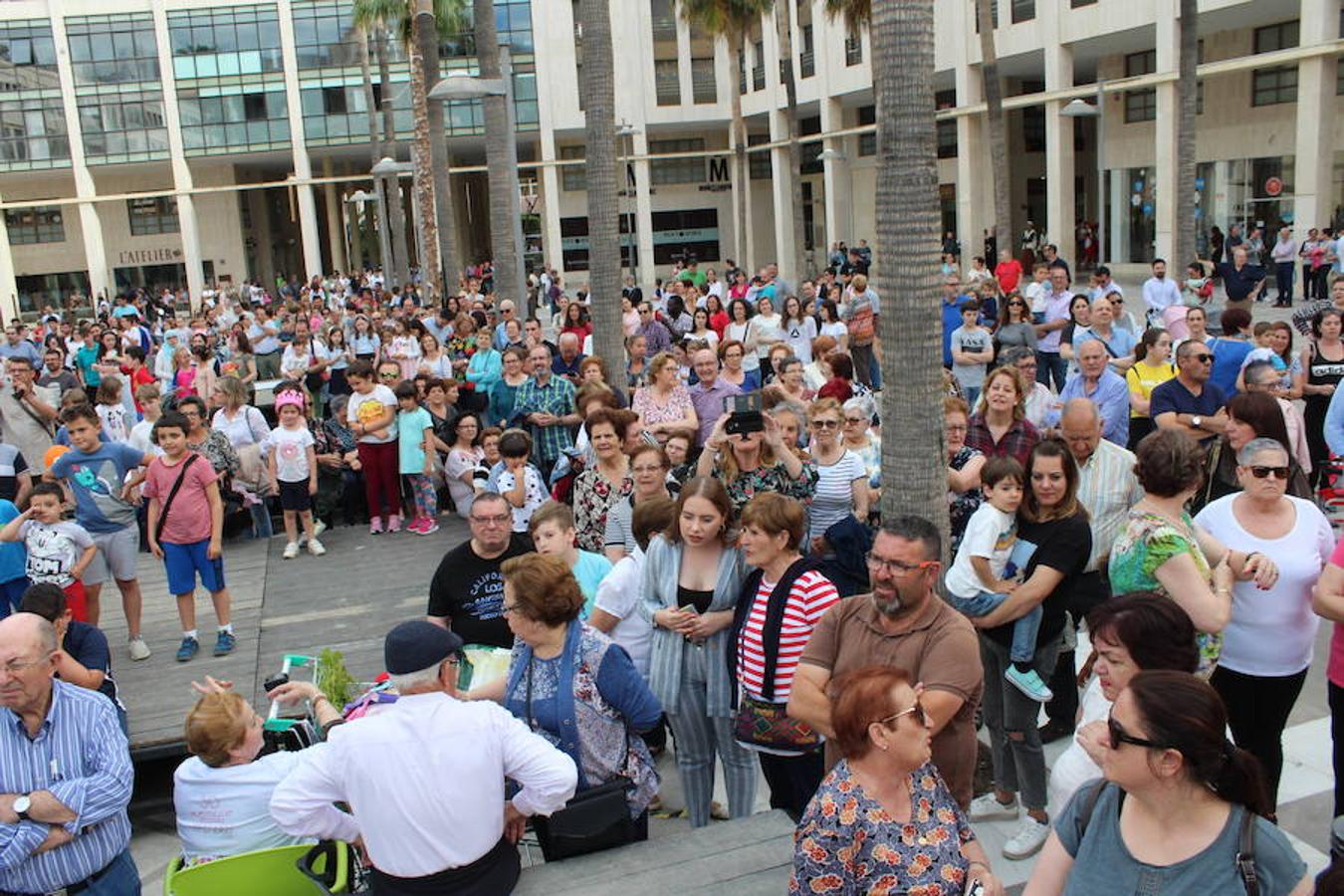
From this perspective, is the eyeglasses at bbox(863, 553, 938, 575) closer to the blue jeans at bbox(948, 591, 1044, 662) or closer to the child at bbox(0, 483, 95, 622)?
the blue jeans at bbox(948, 591, 1044, 662)

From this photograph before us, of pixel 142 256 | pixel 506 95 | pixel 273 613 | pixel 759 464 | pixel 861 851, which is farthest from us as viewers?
pixel 142 256

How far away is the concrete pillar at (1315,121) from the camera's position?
25078mm

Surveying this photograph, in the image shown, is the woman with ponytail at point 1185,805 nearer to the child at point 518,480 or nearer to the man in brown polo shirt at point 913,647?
the man in brown polo shirt at point 913,647

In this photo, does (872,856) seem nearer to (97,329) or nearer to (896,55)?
(896,55)

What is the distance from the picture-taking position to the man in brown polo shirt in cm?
380

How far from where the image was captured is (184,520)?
7.91 metres

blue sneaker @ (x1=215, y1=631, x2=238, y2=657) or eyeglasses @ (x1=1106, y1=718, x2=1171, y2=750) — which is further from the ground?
eyeglasses @ (x1=1106, y1=718, x2=1171, y2=750)

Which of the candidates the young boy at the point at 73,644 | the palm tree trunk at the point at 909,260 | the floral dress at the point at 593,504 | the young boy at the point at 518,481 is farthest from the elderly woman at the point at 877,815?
the young boy at the point at 518,481

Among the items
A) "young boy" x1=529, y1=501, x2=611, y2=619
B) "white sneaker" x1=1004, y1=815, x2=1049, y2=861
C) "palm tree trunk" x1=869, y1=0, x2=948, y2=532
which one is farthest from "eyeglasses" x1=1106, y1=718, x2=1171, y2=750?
"palm tree trunk" x1=869, y1=0, x2=948, y2=532

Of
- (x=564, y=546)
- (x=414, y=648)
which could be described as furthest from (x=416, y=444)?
(x=414, y=648)

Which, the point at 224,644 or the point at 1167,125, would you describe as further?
the point at 1167,125

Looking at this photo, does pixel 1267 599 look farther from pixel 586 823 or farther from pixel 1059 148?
pixel 1059 148

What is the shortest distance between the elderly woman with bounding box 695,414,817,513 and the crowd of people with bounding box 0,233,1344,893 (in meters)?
0.02

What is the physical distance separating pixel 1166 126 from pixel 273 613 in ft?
89.4
